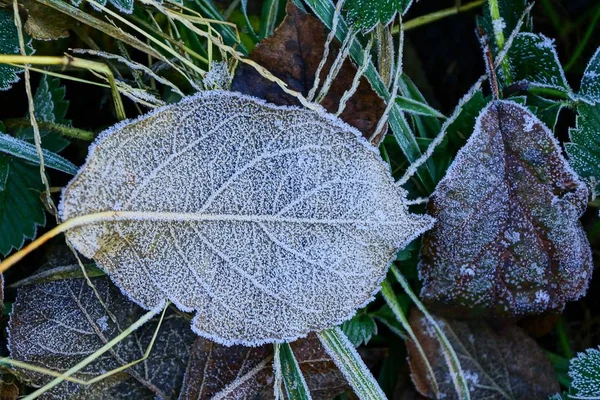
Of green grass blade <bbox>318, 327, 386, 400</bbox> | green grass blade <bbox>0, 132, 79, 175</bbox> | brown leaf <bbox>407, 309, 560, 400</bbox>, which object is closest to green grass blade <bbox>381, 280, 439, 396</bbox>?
brown leaf <bbox>407, 309, 560, 400</bbox>

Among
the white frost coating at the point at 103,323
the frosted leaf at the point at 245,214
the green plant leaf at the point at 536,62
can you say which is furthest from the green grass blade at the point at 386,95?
the white frost coating at the point at 103,323

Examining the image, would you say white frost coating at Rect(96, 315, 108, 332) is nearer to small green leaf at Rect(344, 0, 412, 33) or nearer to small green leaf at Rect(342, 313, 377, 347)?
small green leaf at Rect(342, 313, 377, 347)

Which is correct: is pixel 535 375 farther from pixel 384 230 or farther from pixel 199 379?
pixel 199 379

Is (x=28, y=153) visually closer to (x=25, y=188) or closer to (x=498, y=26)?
(x=25, y=188)

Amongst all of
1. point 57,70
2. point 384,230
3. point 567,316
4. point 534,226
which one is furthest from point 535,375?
point 57,70

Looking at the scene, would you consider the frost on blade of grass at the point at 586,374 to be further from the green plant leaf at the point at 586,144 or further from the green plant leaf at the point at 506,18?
the green plant leaf at the point at 506,18
